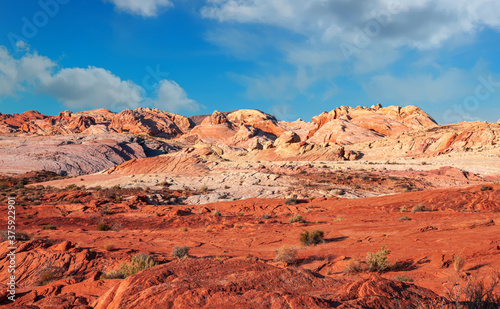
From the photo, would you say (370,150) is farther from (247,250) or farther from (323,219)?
(247,250)

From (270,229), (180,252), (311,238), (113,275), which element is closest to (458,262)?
(311,238)

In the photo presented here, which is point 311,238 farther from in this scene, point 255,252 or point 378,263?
point 378,263

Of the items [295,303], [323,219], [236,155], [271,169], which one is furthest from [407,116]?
[295,303]

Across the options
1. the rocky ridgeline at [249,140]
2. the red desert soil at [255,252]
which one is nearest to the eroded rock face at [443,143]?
the rocky ridgeline at [249,140]

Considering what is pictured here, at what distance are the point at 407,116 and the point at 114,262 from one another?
7739 cm

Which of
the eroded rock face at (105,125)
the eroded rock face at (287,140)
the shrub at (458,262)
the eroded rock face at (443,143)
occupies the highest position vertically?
the eroded rock face at (105,125)

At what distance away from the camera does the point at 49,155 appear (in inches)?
2138

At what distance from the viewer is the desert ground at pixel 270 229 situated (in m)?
4.38

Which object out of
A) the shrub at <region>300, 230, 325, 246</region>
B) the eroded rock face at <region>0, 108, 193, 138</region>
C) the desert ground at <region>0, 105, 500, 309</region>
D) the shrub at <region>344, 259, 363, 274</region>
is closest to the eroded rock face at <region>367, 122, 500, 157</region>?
the desert ground at <region>0, 105, 500, 309</region>

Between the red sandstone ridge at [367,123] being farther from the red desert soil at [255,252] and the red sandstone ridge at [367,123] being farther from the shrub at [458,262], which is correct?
the shrub at [458,262]

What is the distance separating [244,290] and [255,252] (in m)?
6.48

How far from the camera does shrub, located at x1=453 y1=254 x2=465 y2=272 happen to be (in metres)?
7.24

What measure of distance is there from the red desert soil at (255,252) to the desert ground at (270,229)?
4cm

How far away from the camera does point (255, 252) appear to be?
1062 centimetres
